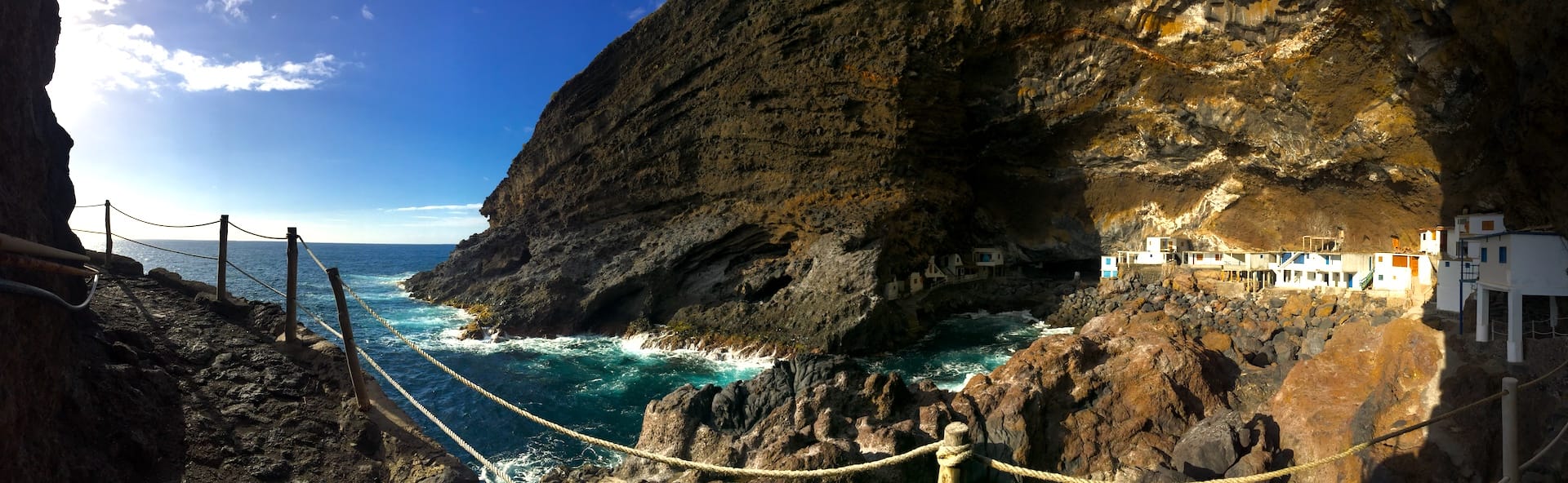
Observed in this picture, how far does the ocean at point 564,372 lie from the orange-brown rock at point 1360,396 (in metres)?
8.55

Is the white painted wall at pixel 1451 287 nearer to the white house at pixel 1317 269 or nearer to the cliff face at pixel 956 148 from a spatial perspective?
the cliff face at pixel 956 148

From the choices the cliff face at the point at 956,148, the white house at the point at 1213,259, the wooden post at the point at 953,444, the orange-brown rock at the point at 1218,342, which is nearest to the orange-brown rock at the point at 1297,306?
the cliff face at the point at 956,148

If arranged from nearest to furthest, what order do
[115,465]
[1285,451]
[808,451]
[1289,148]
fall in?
[115,465], [808,451], [1285,451], [1289,148]

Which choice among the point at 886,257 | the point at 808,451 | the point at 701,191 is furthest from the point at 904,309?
the point at 808,451

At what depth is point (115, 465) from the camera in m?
3.46

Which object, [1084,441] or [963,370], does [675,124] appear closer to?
[963,370]

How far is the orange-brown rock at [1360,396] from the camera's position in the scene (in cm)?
817

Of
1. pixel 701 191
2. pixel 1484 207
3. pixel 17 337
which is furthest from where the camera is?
pixel 701 191

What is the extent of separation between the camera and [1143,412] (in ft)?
34.1

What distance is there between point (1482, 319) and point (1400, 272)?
12.2 metres

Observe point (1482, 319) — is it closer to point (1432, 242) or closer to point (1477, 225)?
point (1477, 225)

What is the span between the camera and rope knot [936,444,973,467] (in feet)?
10.5

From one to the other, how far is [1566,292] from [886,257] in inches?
683

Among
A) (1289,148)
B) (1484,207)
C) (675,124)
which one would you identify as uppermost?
(675,124)
